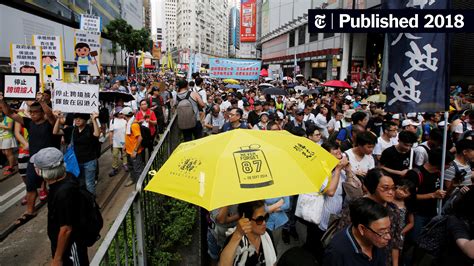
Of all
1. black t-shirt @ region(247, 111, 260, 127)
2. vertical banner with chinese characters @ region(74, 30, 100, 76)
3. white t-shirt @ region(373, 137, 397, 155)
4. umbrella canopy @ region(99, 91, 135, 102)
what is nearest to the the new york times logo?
white t-shirt @ region(373, 137, 397, 155)

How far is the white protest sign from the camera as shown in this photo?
7.33 meters

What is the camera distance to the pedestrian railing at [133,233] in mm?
2619

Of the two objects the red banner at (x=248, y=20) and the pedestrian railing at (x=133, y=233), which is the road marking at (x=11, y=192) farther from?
the red banner at (x=248, y=20)

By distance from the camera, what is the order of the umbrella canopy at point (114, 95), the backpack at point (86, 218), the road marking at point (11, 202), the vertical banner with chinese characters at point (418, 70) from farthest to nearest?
the umbrella canopy at point (114, 95), the road marking at point (11, 202), the vertical banner with chinese characters at point (418, 70), the backpack at point (86, 218)

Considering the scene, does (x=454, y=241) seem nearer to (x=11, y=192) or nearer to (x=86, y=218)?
(x=86, y=218)

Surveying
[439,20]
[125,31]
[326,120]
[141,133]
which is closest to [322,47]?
[125,31]

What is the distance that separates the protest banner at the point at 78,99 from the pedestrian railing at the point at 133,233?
1.76 meters

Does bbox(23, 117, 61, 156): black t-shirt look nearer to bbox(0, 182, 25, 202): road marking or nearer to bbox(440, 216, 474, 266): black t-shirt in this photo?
bbox(0, 182, 25, 202): road marking

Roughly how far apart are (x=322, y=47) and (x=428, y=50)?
111 feet

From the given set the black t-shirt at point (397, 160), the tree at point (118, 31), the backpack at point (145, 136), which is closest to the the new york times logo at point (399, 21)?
the black t-shirt at point (397, 160)

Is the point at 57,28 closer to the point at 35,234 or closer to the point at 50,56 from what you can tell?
the point at 50,56

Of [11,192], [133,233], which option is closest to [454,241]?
[133,233]

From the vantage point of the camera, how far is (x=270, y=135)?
3.11 metres

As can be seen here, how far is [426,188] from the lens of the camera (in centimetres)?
401
